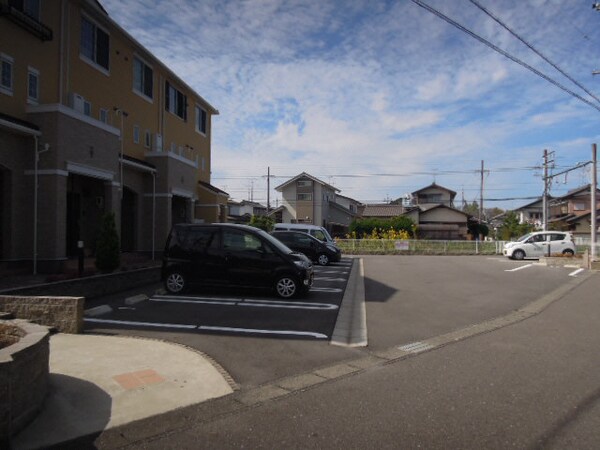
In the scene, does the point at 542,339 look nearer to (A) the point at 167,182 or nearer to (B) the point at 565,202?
(A) the point at 167,182

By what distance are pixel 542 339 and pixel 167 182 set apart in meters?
14.6

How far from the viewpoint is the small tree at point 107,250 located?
37.9 feet

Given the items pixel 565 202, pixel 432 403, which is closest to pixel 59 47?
pixel 432 403

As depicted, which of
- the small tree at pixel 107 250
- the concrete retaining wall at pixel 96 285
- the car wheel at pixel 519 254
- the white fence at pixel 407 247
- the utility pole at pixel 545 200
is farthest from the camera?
the utility pole at pixel 545 200

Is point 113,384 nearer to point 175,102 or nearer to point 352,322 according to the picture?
point 352,322

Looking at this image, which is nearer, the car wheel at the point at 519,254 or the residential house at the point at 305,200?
the car wheel at the point at 519,254

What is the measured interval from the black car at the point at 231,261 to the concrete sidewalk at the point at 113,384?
13.2 ft

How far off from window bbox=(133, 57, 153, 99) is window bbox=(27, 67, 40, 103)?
5766mm

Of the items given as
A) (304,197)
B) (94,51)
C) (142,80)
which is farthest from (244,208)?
(94,51)

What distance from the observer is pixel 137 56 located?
18703 mm

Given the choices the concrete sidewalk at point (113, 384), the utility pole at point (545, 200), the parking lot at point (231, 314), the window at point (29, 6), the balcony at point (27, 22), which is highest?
the window at point (29, 6)

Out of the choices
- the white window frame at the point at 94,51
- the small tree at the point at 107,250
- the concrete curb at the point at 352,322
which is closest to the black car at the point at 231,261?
the concrete curb at the point at 352,322

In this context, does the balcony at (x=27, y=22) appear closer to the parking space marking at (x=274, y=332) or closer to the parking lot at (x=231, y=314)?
the parking lot at (x=231, y=314)

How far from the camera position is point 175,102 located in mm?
22656
